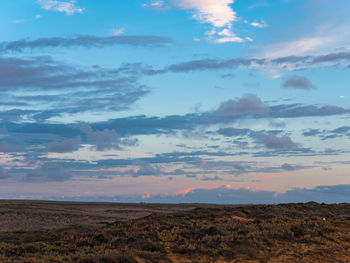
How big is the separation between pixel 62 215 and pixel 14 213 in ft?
24.1

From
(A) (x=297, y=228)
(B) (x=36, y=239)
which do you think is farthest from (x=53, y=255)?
(A) (x=297, y=228)

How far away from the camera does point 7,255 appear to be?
18.1 meters

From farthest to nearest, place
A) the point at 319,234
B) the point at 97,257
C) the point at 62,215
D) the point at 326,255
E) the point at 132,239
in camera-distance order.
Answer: the point at 62,215 → the point at 319,234 → the point at 132,239 → the point at 326,255 → the point at 97,257

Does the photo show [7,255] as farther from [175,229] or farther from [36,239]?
[175,229]

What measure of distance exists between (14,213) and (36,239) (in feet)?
120

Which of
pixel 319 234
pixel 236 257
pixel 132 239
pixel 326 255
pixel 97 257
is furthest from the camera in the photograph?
pixel 319 234

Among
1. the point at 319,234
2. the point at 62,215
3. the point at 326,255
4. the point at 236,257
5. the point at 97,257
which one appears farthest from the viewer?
the point at 62,215

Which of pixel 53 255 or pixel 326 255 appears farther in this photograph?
pixel 326 255

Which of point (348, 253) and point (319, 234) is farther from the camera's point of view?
point (319, 234)

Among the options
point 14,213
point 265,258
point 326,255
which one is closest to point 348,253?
point 326,255

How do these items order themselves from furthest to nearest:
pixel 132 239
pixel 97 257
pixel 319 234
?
1. pixel 319 234
2. pixel 132 239
3. pixel 97 257

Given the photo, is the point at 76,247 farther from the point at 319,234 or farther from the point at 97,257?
the point at 319,234

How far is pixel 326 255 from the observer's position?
18.7m

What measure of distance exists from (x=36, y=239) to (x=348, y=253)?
1750 centimetres
